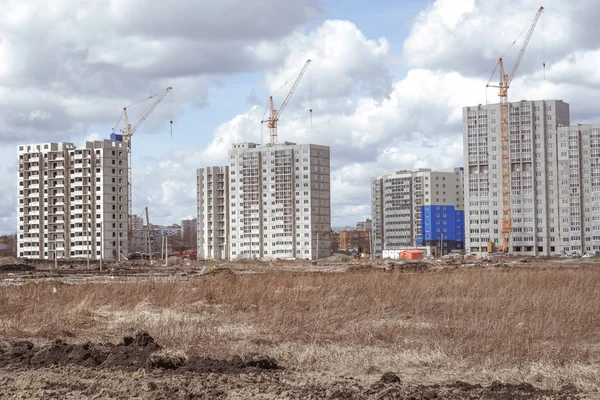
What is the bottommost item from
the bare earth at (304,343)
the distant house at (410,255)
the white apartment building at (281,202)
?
the distant house at (410,255)

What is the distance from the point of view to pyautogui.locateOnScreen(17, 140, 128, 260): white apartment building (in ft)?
515

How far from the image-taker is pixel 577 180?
15625 centimetres

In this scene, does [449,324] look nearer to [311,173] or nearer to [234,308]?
[234,308]

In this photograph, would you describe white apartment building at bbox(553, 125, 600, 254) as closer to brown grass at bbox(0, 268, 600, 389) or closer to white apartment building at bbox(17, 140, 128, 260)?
white apartment building at bbox(17, 140, 128, 260)

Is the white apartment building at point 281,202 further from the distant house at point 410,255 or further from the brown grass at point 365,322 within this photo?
the brown grass at point 365,322

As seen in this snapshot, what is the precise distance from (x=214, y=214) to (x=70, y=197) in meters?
38.0

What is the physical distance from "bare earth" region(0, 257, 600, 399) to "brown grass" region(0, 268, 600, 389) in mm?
54

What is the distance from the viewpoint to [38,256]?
161 meters

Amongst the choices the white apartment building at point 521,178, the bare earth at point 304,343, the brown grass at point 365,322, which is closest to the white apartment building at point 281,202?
the white apartment building at point 521,178

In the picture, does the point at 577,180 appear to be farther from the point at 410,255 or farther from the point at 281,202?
the point at 281,202

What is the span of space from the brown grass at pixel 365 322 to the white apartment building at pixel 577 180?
418ft

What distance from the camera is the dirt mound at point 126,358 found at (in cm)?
1440

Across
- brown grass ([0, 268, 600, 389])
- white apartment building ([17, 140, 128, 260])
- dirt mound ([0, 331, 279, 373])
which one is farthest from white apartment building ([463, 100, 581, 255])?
dirt mound ([0, 331, 279, 373])

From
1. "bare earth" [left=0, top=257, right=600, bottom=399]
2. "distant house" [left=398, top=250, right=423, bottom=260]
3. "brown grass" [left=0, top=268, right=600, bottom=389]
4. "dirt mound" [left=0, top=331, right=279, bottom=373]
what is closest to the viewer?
"bare earth" [left=0, top=257, right=600, bottom=399]
